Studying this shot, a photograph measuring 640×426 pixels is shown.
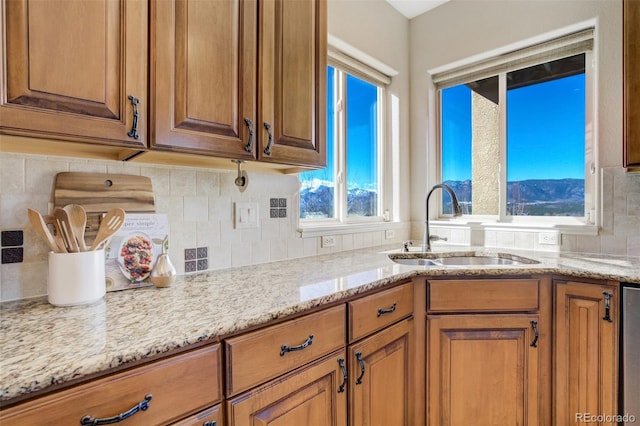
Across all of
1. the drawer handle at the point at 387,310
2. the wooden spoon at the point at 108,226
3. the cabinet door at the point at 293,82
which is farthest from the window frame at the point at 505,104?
the wooden spoon at the point at 108,226

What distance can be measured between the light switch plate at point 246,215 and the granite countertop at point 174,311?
0.68 ft

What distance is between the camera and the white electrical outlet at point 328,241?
195 cm

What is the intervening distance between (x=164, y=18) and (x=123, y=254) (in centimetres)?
79

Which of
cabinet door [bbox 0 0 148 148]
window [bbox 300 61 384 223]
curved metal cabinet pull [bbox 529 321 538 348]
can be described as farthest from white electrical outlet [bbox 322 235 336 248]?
cabinet door [bbox 0 0 148 148]

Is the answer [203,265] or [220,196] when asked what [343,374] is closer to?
[203,265]

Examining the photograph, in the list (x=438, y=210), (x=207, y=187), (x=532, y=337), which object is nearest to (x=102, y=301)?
(x=207, y=187)

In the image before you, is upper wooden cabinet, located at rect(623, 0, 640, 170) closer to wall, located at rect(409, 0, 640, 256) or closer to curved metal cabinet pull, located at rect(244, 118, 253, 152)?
wall, located at rect(409, 0, 640, 256)

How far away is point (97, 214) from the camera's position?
3.71ft

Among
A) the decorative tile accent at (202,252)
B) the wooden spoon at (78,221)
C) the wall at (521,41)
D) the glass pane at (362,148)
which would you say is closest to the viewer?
the wooden spoon at (78,221)

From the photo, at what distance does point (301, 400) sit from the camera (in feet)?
3.33

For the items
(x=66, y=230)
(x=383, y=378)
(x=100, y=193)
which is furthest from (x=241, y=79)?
(x=383, y=378)

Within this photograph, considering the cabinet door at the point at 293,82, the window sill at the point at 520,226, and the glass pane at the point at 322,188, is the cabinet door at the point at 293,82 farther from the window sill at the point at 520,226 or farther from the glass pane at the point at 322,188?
the window sill at the point at 520,226

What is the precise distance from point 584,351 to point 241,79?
1803 millimetres

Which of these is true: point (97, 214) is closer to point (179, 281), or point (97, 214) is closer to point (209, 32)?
point (179, 281)
